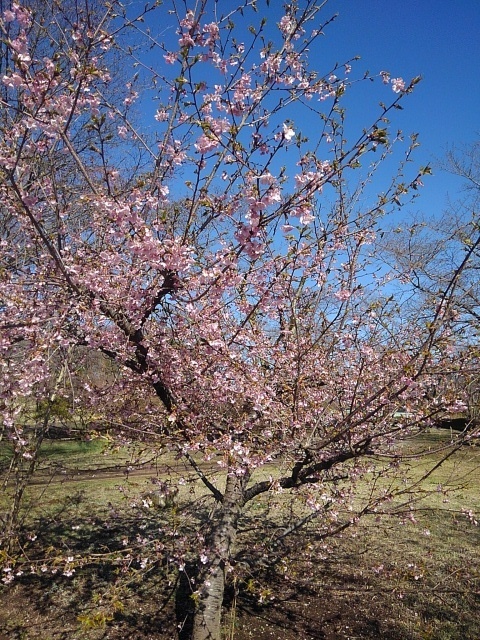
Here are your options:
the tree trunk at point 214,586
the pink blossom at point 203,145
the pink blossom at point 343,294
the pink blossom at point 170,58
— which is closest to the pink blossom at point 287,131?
the pink blossom at point 203,145

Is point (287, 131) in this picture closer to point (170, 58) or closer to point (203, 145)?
point (203, 145)

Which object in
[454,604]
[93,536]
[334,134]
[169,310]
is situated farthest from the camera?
[93,536]

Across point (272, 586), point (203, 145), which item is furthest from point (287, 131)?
point (272, 586)

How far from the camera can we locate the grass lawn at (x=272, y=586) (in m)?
3.77

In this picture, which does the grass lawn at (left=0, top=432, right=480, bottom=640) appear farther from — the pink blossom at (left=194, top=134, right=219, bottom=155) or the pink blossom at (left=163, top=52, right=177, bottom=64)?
the pink blossom at (left=163, top=52, right=177, bottom=64)

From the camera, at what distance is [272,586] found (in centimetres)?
477

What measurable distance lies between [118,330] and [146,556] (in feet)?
5.91

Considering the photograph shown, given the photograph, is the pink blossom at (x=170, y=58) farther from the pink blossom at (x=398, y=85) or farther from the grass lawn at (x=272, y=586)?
the grass lawn at (x=272, y=586)

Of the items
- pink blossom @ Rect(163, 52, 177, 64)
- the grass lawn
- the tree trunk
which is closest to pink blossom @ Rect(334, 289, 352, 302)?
the grass lawn

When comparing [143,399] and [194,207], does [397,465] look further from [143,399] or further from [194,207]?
[194,207]

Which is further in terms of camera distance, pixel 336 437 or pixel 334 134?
pixel 334 134

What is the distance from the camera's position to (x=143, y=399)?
4.06 meters

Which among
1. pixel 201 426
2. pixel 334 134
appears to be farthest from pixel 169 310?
pixel 334 134

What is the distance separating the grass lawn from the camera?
148 inches
